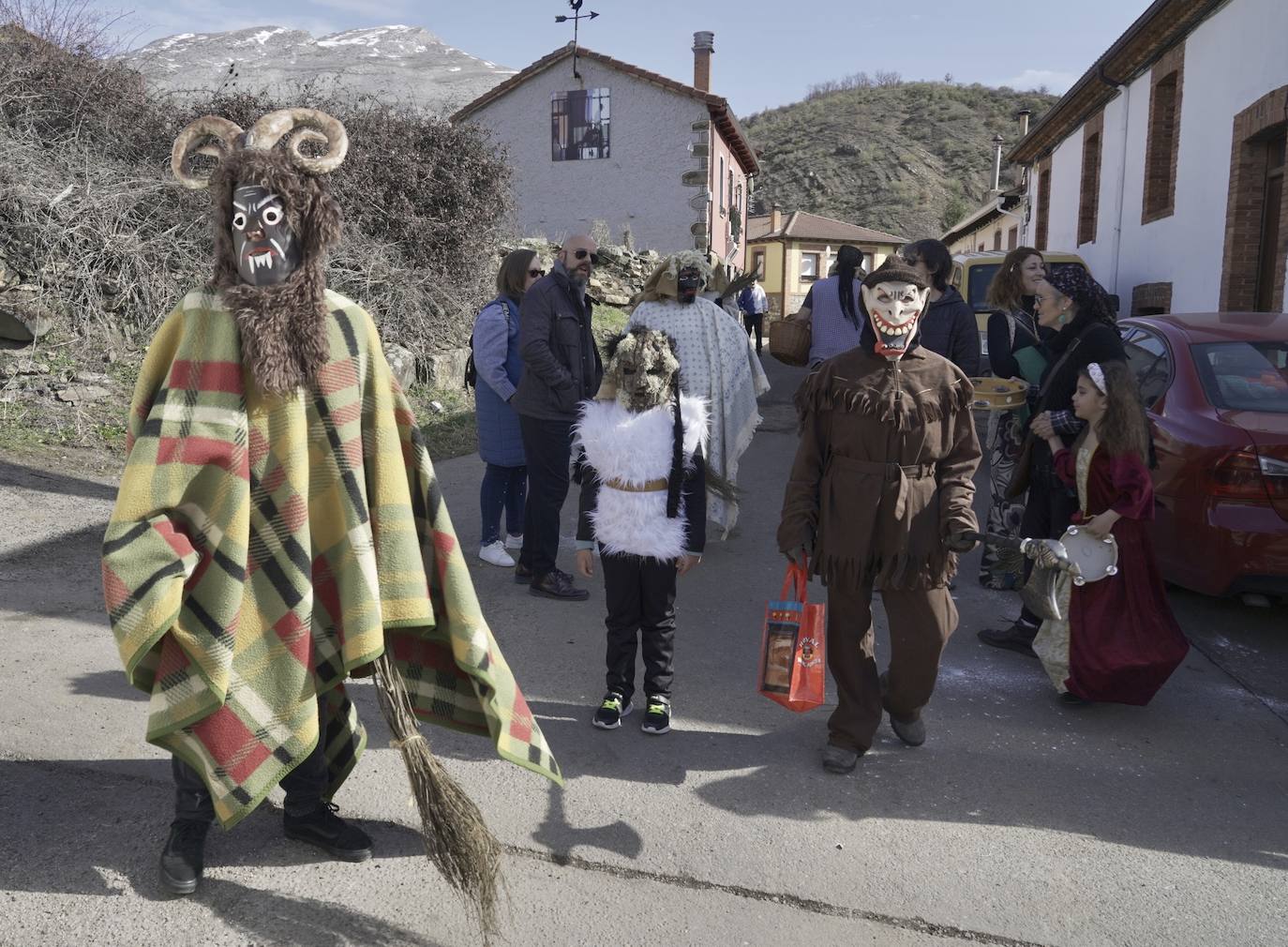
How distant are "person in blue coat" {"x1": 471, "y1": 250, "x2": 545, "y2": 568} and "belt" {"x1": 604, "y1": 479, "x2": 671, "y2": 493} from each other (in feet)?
7.26

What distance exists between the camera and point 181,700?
2664 millimetres

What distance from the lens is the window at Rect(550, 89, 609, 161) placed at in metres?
26.9

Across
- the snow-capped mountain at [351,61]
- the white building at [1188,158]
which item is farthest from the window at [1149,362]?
the snow-capped mountain at [351,61]

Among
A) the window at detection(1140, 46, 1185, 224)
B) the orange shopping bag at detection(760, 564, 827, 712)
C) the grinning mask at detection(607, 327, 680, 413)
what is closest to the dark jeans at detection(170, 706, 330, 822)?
the orange shopping bag at detection(760, 564, 827, 712)

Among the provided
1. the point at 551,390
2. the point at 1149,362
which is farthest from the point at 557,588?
the point at 1149,362

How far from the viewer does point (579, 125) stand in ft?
88.9

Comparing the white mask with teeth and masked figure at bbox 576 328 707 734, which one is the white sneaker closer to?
masked figure at bbox 576 328 707 734

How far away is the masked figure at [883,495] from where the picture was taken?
3.63 metres

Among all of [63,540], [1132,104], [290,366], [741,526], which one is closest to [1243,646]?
[741,526]

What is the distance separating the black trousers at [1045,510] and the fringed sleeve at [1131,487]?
0.48 meters

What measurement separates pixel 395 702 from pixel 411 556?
0.40m

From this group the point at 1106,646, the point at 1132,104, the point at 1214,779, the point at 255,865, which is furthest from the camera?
the point at 1132,104

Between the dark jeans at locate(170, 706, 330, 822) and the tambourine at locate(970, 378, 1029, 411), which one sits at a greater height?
the tambourine at locate(970, 378, 1029, 411)

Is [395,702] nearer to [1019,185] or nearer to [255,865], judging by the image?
[255,865]
